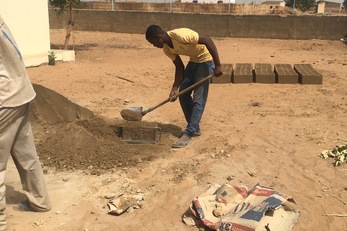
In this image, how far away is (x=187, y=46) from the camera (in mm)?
4648

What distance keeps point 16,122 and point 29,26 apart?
281 inches

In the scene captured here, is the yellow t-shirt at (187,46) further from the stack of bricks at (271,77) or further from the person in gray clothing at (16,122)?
the stack of bricks at (271,77)

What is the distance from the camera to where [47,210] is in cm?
337

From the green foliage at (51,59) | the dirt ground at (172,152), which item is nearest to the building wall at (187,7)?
the green foliage at (51,59)

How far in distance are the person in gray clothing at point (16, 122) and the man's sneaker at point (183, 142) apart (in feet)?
5.97

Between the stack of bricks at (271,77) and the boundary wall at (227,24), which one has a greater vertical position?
the boundary wall at (227,24)

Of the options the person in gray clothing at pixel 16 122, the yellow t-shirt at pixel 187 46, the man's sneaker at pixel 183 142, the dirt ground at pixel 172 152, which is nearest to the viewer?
the person in gray clothing at pixel 16 122

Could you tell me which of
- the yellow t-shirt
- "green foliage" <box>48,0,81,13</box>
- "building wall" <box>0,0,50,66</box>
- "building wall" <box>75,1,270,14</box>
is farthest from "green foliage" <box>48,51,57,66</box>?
"building wall" <box>75,1,270,14</box>

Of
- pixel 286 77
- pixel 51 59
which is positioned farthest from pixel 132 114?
pixel 51 59

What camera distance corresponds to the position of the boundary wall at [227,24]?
16125 millimetres

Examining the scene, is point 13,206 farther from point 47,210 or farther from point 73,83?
point 73,83

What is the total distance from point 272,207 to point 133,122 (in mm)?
2457

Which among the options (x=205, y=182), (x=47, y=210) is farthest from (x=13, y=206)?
(x=205, y=182)

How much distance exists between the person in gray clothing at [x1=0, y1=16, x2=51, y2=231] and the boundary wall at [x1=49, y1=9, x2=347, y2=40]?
48.7 feet
